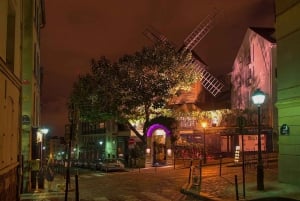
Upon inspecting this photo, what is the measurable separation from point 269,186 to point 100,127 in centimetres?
5276

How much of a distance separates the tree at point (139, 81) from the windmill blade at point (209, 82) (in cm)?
971

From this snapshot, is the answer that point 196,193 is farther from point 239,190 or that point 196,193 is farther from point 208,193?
point 239,190

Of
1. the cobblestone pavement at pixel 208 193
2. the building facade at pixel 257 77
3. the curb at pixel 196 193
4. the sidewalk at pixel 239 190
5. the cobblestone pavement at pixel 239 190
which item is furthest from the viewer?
the building facade at pixel 257 77

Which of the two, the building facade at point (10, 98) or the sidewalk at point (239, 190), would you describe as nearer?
the building facade at point (10, 98)

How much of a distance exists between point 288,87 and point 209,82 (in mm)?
33665

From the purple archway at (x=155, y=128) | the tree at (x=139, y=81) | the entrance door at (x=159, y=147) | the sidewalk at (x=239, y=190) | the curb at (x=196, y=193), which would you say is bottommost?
the curb at (x=196, y=193)

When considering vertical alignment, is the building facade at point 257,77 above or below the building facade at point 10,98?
above

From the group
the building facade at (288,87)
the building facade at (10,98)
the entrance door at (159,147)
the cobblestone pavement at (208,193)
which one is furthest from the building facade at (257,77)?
the building facade at (10,98)

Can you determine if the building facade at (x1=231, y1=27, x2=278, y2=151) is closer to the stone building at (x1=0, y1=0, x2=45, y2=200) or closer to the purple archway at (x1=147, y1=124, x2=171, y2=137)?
the purple archway at (x1=147, y1=124, x2=171, y2=137)

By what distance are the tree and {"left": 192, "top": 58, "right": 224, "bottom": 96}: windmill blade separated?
31.9 feet

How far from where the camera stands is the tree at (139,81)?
42562 millimetres

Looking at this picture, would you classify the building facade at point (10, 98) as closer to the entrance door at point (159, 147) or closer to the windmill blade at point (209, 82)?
the entrance door at point (159, 147)

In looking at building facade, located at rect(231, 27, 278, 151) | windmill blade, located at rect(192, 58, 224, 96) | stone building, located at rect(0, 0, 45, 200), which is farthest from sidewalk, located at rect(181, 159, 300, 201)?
windmill blade, located at rect(192, 58, 224, 96)

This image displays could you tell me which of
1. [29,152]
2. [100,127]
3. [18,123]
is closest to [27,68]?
[29,152]
